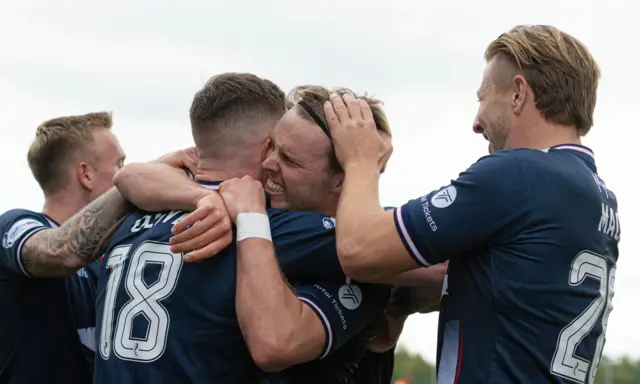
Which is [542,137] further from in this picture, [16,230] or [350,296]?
[16,230]

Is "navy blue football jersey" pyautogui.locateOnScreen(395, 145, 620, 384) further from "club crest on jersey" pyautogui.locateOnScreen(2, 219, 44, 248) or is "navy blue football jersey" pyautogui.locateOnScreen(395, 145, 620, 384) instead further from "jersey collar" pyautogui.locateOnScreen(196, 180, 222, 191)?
"club crest on jersey" pyautogui.locateOnScreen(2, 219, 44, 248)

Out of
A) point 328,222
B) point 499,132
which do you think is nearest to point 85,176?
point 328,222

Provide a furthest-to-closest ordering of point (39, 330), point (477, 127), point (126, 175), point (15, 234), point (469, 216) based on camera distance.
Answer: point (39, 330), point (15, 234), point (126, 175), point (477, 127), point (469, 216)

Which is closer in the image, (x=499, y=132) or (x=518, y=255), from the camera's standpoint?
(x=518, y=255)

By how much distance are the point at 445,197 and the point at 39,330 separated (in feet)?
9.77

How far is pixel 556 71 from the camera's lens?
400cm

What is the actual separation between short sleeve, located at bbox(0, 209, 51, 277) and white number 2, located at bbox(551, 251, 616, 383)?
3.05m

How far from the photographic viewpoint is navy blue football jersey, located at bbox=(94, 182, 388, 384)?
3902 millimetres

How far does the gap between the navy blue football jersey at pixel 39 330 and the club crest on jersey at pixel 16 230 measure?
0.03 m

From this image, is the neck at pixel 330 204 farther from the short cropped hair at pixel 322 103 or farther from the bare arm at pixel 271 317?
the bare arm at pixel 271 317

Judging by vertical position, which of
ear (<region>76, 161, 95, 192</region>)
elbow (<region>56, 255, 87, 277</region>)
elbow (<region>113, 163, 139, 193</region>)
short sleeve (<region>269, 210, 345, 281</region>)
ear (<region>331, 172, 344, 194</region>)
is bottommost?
elbow (<region>56, 255, 87, 277</region>)

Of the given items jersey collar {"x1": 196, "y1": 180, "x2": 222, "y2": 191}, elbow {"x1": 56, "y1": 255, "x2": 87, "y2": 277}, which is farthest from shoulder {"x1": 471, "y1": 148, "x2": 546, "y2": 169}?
elbow {"x1": 56, "y1": 255, "x2": 87, "y2": 277}

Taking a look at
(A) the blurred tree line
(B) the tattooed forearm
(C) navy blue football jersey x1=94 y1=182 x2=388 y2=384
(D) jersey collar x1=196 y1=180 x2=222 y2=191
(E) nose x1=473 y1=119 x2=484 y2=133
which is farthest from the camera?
(A) the blurred tree line

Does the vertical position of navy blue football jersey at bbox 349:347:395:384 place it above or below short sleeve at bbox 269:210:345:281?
below
